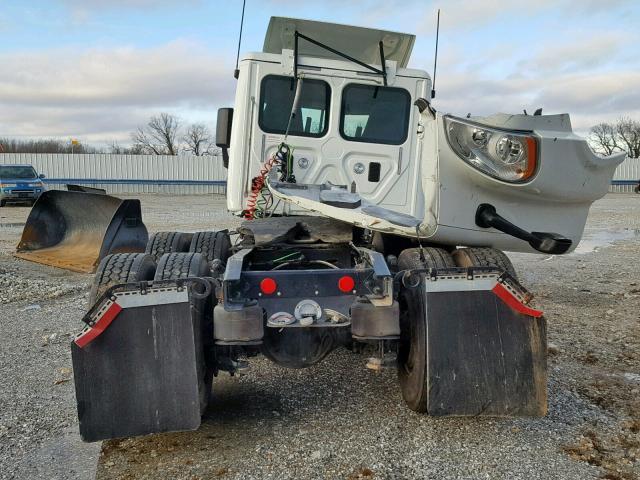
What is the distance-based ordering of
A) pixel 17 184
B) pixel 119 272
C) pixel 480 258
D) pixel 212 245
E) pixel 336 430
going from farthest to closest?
1. pixel 17 184
2. pixel 212 245
3. pixel 480 258
4. pixel 119 272
5. pixel 336 430

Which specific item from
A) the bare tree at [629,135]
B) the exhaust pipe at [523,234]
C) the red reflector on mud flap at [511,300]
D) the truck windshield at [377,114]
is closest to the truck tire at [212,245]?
the truck windshield at [377,114]

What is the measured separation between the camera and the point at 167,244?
18.4 ft

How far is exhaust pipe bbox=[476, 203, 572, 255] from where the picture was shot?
391cm

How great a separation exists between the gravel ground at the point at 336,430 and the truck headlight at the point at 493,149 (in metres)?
1.55

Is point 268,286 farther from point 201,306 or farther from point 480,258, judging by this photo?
point 480,258

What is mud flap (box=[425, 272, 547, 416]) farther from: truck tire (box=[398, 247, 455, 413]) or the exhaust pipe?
the exhaust pipe

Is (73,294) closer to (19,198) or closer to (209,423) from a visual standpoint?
(209,423)

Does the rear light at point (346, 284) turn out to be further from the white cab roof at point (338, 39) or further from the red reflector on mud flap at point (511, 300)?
the white cab roof at point (338, 39)

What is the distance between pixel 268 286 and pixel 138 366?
31.9 inches

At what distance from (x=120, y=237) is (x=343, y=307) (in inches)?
276

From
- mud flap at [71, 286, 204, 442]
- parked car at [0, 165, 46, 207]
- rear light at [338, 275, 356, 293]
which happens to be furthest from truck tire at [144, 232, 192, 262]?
parked car at [0, 165, 46, 207]

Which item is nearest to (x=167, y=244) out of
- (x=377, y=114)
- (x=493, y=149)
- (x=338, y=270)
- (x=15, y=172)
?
(x=377, y=114)

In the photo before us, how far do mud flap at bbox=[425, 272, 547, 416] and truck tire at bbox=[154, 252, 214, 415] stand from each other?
1.23 meters

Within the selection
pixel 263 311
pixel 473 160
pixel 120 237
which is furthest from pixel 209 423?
pixel 120 237
